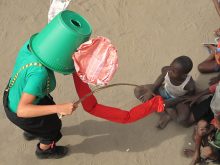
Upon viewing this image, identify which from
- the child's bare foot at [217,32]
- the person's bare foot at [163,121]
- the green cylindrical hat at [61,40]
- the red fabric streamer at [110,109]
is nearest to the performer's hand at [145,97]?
the person's bare foot at [163,121]

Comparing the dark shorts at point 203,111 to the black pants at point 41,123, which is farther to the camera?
the dark shorts at point 203,111

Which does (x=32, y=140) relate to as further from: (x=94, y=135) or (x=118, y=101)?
(x=118, y=101)

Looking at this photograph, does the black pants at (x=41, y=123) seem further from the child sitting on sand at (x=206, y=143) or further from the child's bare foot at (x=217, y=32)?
the child's bare foot at (x=217, y=32)

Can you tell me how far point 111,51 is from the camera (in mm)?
2385

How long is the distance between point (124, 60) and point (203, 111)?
3.67ft

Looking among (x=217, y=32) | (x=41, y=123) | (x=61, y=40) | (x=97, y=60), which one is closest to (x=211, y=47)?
(x=217, y=32)

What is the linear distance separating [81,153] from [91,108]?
0.98 m

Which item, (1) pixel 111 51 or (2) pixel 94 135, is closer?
(1) pixel 111 51

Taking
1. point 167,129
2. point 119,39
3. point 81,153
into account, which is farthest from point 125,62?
point 81,153

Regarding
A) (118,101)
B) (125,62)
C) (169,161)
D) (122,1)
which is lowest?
(169,161)

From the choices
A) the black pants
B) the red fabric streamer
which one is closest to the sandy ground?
the black pants

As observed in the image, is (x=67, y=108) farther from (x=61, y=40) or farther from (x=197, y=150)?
(x=197, y=150)

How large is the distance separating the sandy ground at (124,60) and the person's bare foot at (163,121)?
6cm

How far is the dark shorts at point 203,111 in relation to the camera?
3.80 m
